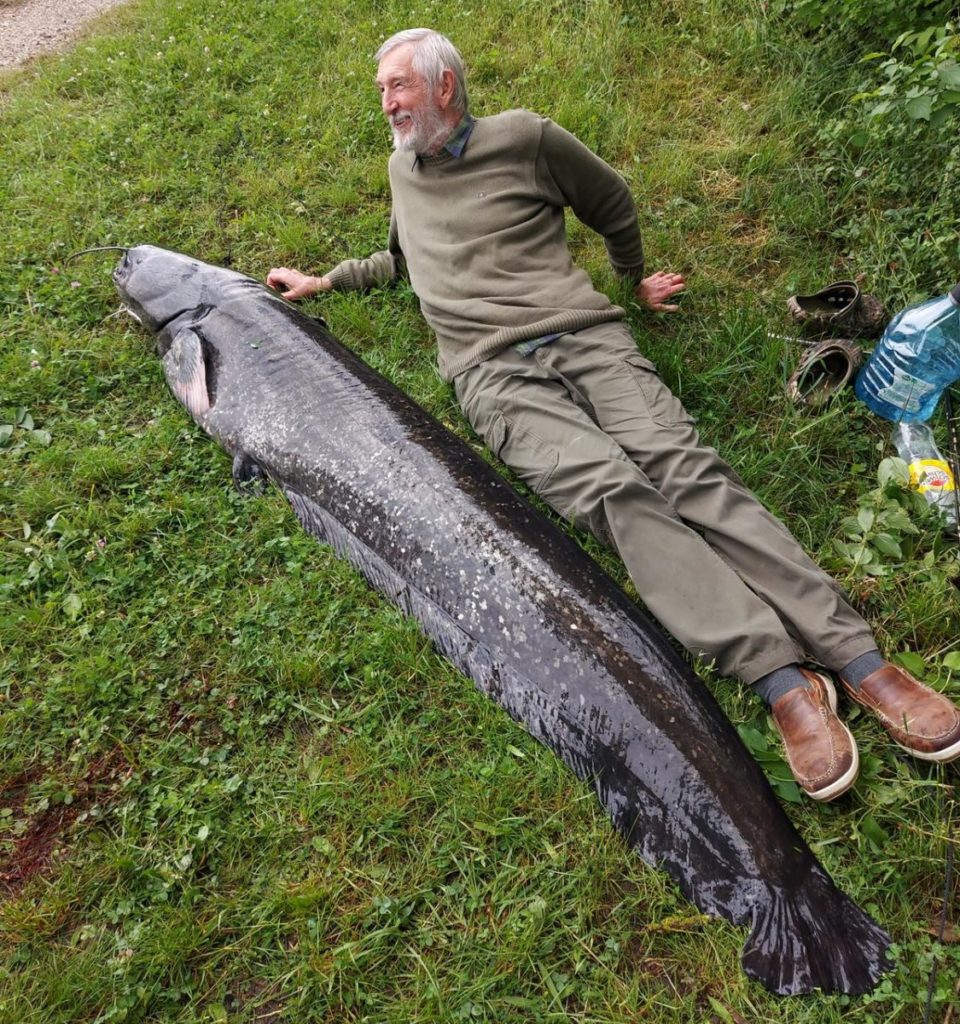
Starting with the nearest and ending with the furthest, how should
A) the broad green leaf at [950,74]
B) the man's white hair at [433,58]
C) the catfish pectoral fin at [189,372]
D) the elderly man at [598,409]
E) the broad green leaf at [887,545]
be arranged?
the elderly man at [598,409]
the broad green leaf at [950,74]
the broad green leaf at [887,545]
the man's white hair at [433,58]
the catfish pectoral fin at [189,372]

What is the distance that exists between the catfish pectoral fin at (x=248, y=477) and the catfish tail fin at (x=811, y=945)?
248 cm

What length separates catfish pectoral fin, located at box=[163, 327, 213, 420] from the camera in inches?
140

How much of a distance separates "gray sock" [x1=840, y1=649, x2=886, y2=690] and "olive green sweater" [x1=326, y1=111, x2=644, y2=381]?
69.6 inches

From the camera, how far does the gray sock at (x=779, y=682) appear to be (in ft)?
8.14

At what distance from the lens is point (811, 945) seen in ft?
6.64

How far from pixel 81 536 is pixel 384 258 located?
83.9 inches

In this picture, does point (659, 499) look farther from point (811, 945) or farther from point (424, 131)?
point (424, 131)

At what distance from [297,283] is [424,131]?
47.1 inches

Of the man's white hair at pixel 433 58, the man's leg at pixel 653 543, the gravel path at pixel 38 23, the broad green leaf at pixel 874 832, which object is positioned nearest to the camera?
the broad green leaf at pixel 874 832

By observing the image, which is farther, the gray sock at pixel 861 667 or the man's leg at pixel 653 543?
the gray sock at pixel 861 667

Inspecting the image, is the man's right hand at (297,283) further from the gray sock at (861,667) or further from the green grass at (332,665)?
the gray sock at (861,667)

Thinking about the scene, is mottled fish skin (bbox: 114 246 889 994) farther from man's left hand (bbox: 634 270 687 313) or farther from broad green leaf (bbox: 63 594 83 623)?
man's left hand (bbox: 634 270 687 313)

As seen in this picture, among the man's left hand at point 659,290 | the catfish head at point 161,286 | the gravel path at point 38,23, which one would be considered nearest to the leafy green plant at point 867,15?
the man's left hand at point 659,290

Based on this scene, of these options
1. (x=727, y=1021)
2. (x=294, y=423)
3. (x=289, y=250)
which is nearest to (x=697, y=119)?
(x=289, y=250)
